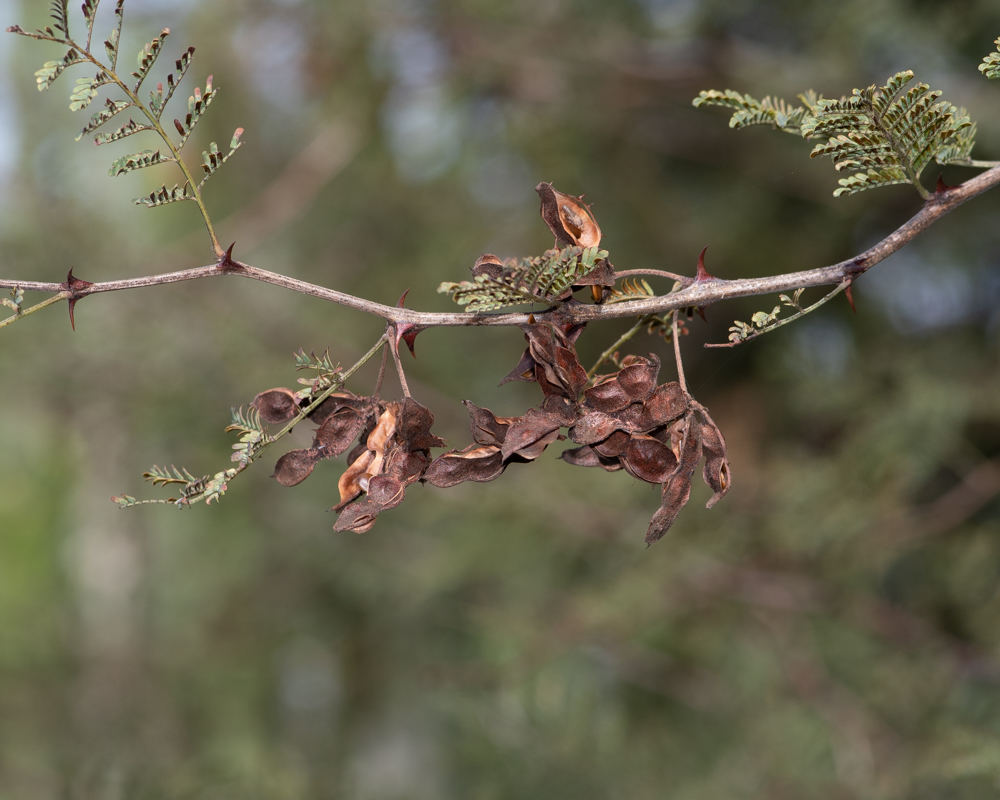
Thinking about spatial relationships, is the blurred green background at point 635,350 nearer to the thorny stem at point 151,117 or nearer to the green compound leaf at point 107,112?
the thorny stem at point 151,117

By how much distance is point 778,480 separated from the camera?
268 cm

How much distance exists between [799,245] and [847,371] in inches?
21.4

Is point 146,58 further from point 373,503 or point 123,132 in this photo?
point 373,503

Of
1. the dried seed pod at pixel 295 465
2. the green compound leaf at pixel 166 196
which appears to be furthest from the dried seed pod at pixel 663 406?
the green compound leaf at pixel 166 196

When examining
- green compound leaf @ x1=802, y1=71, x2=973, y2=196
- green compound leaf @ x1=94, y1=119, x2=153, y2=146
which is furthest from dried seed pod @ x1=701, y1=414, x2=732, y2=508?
green compound leaf @ x1=94, y1=119, x2=153, y2=146

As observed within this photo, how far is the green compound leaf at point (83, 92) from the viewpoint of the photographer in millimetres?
728

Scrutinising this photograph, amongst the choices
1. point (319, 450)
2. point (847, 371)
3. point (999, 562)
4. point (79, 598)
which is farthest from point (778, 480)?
point (79, 598)

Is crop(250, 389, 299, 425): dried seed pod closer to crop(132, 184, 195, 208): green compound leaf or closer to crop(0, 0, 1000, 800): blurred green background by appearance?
crop(132, 184, 195, 208): green compound leaf

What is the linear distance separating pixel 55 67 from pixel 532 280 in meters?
0.48

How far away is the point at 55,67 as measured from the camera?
72 cm

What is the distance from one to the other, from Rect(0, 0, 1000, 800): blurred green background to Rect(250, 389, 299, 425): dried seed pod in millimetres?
1280

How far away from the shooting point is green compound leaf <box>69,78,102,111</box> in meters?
0.73

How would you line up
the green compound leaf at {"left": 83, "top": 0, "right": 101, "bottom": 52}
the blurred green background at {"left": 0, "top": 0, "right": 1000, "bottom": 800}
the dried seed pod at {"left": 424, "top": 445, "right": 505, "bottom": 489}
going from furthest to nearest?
1. the blurred green background at {"left": 0, "top": 0, "right": 1000, "bottom": 800}
2. the dried seed pod at {"left": 424, "top": 445, "right": 505, "bottom": 489}
3. the green compound leaf at {"left": 83, "top": 0, "right": 101, "bottom": 52}

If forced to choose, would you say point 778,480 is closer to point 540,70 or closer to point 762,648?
point 762,648
